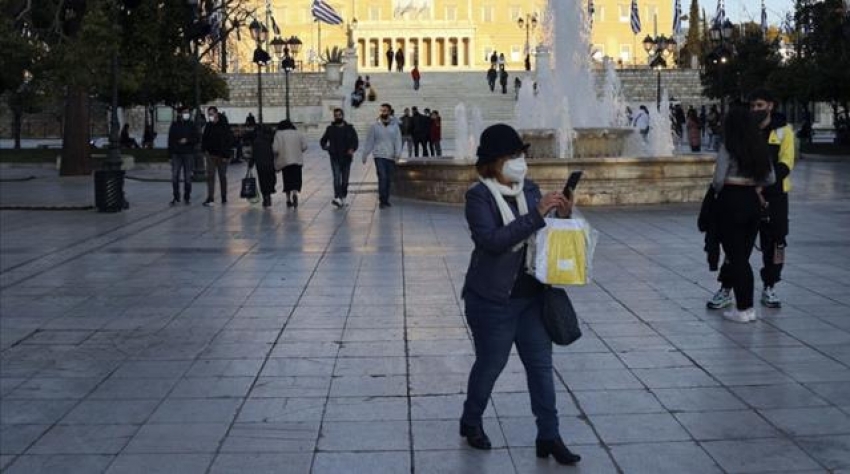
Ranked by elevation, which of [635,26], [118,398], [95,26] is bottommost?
[118,398]

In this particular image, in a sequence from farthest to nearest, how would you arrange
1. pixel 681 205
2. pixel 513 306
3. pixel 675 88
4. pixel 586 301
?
pixel 675 88 < pixel 681 205 < pixel 586 301 < pixel 513 306

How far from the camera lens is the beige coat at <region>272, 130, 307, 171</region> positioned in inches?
781

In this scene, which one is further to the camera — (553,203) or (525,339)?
(525,339)

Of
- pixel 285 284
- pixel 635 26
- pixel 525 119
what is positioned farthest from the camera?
pixel 635 26

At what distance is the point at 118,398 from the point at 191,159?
48.9 feet

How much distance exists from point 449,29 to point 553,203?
331ft

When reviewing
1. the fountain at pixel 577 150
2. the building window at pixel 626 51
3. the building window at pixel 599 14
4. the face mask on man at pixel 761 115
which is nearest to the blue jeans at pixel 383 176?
the fountain at pixel 577 150

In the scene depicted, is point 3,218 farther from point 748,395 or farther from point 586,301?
point 748,395

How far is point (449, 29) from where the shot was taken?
104 meters

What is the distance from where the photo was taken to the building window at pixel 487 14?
112 meters

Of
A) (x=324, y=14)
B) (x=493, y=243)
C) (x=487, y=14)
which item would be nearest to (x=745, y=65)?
(x=324, y=14)

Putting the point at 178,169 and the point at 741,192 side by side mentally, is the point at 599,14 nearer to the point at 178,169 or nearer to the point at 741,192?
the point at 178,169

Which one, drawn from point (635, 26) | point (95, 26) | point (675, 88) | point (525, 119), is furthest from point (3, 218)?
point (675, 88)

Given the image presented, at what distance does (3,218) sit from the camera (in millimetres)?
18672
